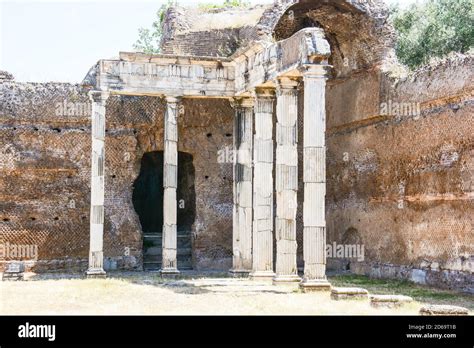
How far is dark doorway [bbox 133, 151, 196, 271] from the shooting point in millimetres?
21125

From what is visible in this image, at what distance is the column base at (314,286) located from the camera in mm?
14234

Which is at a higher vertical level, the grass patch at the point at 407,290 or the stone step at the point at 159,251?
the stone step at the point at 159,251

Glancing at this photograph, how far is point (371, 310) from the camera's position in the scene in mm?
12023

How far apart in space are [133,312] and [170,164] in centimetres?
728

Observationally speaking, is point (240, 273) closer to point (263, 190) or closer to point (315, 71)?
point (263, 190)

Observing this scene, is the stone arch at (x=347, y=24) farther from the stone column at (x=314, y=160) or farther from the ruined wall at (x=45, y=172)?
the ruined wall at (x=45, y=172)

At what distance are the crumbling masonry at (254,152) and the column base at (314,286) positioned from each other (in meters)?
0.02

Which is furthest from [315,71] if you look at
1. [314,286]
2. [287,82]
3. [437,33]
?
[437,33]

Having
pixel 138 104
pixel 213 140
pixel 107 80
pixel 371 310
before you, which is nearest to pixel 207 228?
pixel 213 140

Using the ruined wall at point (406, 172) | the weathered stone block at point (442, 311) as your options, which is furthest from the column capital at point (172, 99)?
the weathered stone block at point (442, 311)

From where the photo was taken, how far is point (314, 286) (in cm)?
1425

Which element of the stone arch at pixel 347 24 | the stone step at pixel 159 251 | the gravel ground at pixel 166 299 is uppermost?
the stone arch at pixel 347 24

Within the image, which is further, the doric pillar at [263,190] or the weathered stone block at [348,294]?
the doric pillar at [263,190]

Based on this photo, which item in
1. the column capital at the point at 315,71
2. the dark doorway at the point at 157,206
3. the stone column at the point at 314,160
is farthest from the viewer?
the dark doorway at the point at 157,206
